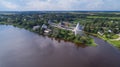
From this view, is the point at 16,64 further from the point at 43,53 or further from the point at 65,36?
the point at 65,36

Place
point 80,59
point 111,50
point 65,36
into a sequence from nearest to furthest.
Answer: point 80,59, point 111,50, point 65,36

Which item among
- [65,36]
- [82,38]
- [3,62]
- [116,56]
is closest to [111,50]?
[116,56]

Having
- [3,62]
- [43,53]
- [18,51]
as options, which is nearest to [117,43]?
[43,53]

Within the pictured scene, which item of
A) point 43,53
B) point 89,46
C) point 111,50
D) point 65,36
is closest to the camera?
point 43,53

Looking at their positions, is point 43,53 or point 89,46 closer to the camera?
point 43,53

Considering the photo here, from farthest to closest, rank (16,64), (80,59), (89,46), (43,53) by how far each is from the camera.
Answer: (89,46)
(43,53)
(80,59)
(16,64)

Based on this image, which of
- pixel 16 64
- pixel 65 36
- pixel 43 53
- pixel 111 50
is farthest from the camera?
pixel 65 36

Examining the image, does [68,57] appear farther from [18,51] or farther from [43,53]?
[18,51]

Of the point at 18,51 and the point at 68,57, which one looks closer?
the point at 68,57
